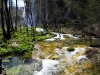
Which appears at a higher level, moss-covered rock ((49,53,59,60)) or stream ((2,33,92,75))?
moss-covered rock ((49,53,59,60))

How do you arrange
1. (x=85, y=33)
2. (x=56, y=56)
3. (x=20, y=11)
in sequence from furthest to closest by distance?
(x=20, y=11)
(x=85, y=33)
(x=56, y=56)

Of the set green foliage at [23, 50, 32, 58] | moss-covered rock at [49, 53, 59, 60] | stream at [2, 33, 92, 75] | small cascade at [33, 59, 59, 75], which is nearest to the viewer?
small cascade at [33, 59, 59, 75]

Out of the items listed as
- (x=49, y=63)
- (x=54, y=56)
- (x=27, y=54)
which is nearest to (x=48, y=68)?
(x=49, y=63)

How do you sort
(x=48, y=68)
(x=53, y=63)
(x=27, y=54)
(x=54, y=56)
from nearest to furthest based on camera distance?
(x=48, y=68) → (x=53, y=63) → (x=54, y=56) → (x=27, y=54)

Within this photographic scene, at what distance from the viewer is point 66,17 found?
148 ft

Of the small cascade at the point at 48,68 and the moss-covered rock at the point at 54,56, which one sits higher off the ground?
the moss-covered rock at the point at 54,56

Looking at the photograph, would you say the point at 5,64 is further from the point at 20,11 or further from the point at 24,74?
the point at 20,11

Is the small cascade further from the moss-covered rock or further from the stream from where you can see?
the moss-covered rock

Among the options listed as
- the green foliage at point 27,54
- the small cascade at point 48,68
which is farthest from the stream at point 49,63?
the green foliage at point 27,54

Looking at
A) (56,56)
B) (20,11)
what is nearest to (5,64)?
(56,56)

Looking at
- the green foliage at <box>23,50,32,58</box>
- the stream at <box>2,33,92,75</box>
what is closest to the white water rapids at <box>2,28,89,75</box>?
the stream at <box>2,33,92,75</box>

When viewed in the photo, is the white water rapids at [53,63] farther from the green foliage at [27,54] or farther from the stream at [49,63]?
the green foliage at [27,54]

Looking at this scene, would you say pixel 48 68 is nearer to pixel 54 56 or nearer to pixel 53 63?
pixel 53 63

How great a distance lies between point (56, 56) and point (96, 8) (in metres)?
6.08
